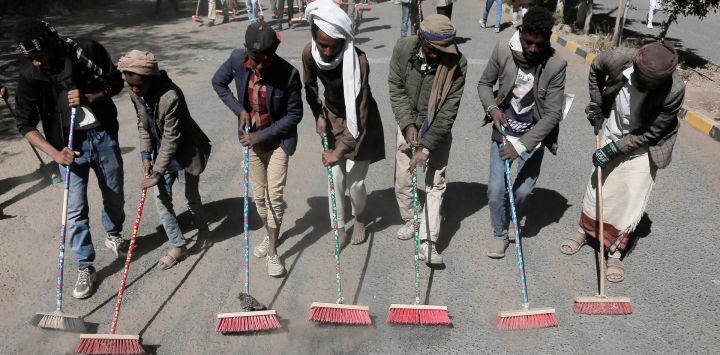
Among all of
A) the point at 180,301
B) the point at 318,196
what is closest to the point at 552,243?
the point at 318,196

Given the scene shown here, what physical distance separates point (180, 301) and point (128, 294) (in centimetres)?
43

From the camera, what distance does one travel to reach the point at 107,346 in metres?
3.41

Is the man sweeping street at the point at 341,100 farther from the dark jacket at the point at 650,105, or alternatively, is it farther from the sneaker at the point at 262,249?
the dark jacket at the point at 650,105

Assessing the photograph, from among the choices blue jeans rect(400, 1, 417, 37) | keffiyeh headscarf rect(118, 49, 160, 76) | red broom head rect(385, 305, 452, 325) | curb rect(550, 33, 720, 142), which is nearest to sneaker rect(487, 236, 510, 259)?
red broom head rect(385, 305, 452, 325)

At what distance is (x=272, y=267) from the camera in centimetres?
436

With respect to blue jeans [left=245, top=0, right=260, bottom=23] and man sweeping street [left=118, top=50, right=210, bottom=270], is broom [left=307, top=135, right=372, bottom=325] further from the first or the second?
blue jeans [left=245, top=0, right=260, bottom=23]

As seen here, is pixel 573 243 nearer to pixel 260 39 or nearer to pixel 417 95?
pixel 417 95

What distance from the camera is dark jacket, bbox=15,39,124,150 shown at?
12.1 feet

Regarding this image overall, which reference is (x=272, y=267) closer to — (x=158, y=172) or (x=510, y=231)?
(x=158, y=172)

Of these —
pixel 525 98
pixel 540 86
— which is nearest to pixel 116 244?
pixel 525 98

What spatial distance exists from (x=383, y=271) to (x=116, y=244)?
2259 mm

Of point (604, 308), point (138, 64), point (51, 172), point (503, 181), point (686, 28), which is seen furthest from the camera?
point (686, 28)

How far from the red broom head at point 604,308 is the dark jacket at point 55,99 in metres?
3.72

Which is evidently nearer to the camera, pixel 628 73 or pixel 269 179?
pixel 628 73
